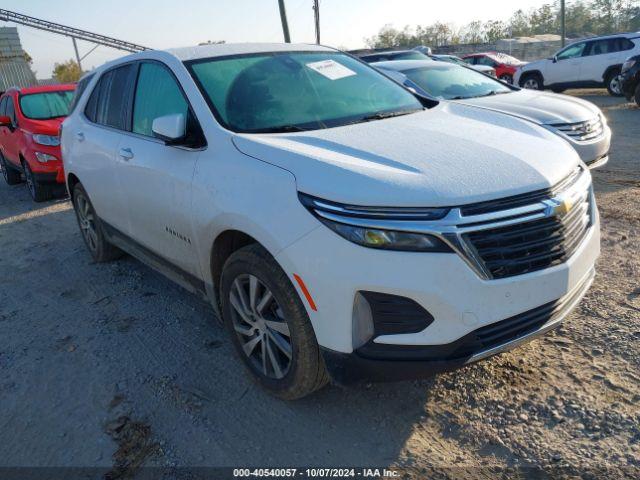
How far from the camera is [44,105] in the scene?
356 inches

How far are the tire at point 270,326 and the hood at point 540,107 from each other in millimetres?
4327

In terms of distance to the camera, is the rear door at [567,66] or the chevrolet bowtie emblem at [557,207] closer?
the chevrolet bowtie emblem at [557,207]

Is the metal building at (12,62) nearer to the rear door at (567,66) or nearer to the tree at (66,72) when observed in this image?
the tree at (66,72)

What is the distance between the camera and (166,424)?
2762 mm

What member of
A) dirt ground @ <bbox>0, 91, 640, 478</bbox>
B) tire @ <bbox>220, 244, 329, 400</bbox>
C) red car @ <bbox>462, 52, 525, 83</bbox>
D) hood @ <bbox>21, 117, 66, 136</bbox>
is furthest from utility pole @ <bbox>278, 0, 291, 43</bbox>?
tire @ <bbox>220, 244, 329, 400</bbox>

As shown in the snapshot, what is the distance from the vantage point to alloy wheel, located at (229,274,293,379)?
2670 mm

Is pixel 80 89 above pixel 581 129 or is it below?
above

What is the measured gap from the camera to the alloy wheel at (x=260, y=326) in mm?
2670

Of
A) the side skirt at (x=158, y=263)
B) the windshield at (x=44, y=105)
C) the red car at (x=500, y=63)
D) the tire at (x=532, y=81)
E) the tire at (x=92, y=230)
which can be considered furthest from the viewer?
the red car at (x=500, y=63)

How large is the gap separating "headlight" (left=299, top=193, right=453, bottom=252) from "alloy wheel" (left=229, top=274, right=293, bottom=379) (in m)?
0.60

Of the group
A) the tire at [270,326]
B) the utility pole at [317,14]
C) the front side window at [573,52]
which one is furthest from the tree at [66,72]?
the tire at [270,326]

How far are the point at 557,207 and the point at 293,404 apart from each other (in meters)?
1.64

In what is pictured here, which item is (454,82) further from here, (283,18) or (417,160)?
(283,18)

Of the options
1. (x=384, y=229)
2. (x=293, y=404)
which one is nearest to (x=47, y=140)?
(x=293, y=404)
